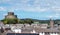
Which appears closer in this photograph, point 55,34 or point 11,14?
point 55,34

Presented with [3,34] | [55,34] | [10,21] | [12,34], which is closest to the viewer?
[12,34]

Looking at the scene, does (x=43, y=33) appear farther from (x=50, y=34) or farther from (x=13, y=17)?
(x=13, y=17)

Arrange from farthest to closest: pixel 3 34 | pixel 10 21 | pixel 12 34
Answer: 1. pixel 10 21
2. pixel 3 34
3. pixel 12 34

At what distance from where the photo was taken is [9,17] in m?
150

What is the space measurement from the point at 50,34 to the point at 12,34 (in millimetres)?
12478

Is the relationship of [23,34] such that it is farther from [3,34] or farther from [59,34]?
[59,34]

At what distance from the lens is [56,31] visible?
7006 centimetres

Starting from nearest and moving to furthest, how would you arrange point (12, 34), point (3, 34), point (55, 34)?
point (12, 34), point (3, 34), point (55, 34)

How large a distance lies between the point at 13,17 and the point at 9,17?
2130mm

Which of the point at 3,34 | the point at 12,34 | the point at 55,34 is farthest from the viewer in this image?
the point at 55,34

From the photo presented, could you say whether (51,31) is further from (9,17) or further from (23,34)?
(9,17)

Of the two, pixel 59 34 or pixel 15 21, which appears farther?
pixel 15 21

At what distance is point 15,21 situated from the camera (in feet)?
472

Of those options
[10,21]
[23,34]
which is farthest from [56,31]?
[10,21]
